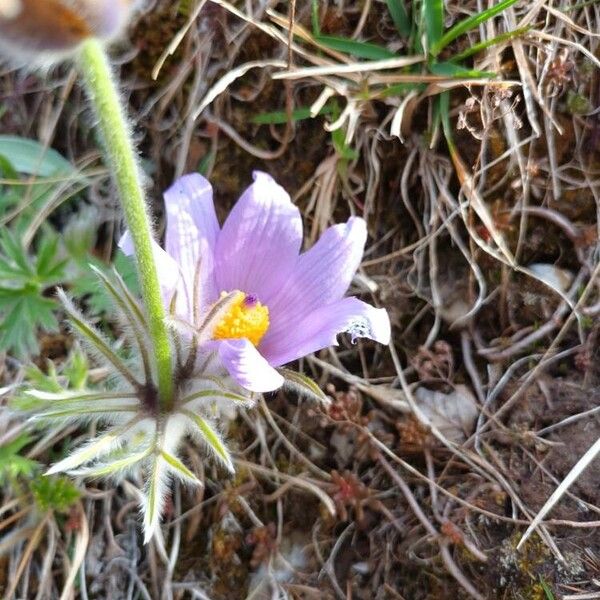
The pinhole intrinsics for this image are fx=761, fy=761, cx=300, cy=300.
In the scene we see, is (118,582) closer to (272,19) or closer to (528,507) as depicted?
(528,507)

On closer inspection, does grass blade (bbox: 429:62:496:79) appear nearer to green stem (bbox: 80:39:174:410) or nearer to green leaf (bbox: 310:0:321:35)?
green leaf (bbox: 310:0:321:35)

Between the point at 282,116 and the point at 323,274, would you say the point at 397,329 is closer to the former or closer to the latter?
the point at 323,274

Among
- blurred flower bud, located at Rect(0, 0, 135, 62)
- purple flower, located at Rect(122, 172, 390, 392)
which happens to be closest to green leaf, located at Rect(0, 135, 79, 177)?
purple flower, located at Rect(122, 172, 390, 392)

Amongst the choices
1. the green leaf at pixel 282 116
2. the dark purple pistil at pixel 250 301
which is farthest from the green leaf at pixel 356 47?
the dark purple pistil at pixel 250 301

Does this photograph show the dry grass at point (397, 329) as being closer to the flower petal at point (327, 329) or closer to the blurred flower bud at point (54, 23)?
the flower petal at point (327, 329)

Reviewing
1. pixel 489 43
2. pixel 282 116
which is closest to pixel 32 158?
pixel 282 116
